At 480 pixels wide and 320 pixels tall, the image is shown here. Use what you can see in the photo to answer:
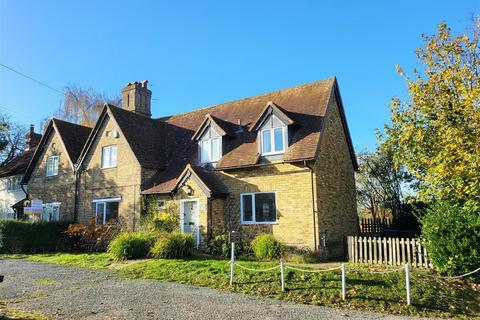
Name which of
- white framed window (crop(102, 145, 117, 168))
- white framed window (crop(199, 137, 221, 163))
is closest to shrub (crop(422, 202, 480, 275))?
white framed window (crop(199, 137, 221, 163))

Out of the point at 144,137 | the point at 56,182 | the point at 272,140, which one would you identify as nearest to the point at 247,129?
the point at 272,140

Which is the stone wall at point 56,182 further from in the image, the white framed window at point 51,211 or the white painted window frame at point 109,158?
the white painted window frame at point 109,158

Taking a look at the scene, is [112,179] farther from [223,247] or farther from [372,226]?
[372,226]

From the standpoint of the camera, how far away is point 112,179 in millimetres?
23078

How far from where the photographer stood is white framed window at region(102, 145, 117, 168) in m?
23.5

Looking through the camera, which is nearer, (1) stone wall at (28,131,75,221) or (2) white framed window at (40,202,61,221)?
(1) stone wall at (28,131,75,221)

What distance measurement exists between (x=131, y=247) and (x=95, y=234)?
6380 mm

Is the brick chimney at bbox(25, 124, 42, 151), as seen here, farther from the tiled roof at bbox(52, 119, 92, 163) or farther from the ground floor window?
the ground floor window

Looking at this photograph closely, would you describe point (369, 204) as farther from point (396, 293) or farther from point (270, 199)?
point (396, 293)

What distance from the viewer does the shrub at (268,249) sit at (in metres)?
Answer: 16.2

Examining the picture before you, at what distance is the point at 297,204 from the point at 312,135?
3359 mm

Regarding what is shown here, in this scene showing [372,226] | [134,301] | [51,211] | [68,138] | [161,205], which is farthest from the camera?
[68,138]

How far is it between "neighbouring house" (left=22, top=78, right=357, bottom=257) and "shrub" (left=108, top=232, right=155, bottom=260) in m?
2.91

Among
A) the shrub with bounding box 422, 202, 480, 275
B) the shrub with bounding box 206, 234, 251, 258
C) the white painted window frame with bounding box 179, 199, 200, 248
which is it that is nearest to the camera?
the shrub with bounding box 422, 202, 480, 275
